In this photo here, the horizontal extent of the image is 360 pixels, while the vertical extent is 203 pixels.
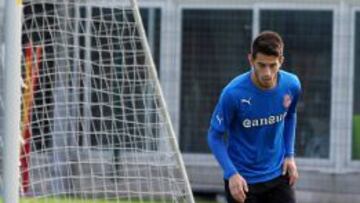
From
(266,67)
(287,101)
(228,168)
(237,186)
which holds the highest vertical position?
(266,67)

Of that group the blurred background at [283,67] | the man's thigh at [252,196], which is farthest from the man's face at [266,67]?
the blurred background at [283,67]

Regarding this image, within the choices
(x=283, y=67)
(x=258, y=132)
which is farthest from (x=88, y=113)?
(x=283, y=67)

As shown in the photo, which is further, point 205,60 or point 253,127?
point 205,60

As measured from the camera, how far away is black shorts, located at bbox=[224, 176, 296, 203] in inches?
291

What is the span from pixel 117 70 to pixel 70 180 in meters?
1.06

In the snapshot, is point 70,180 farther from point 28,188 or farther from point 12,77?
point 12,77

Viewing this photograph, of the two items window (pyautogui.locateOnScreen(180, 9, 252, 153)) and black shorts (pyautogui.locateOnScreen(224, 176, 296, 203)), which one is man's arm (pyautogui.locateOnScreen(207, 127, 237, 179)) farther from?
window (pyautogui.locateOnScreen(180, 9, 252, 153))

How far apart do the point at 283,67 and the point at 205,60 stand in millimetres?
1072

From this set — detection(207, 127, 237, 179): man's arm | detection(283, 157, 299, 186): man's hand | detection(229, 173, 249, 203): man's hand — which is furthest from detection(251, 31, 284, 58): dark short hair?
detection(283, 157, 299, 186): man's hand

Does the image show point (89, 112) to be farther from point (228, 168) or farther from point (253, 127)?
point (228, 168)

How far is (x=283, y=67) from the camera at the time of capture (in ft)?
49.2

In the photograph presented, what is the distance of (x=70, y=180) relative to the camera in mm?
Answer: 10250

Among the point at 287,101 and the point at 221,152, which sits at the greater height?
the point at 287,101

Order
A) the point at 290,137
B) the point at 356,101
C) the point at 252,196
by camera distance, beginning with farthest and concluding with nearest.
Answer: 1. the point at 356,101
2. the point at 290,137
3. the point at 252,196
